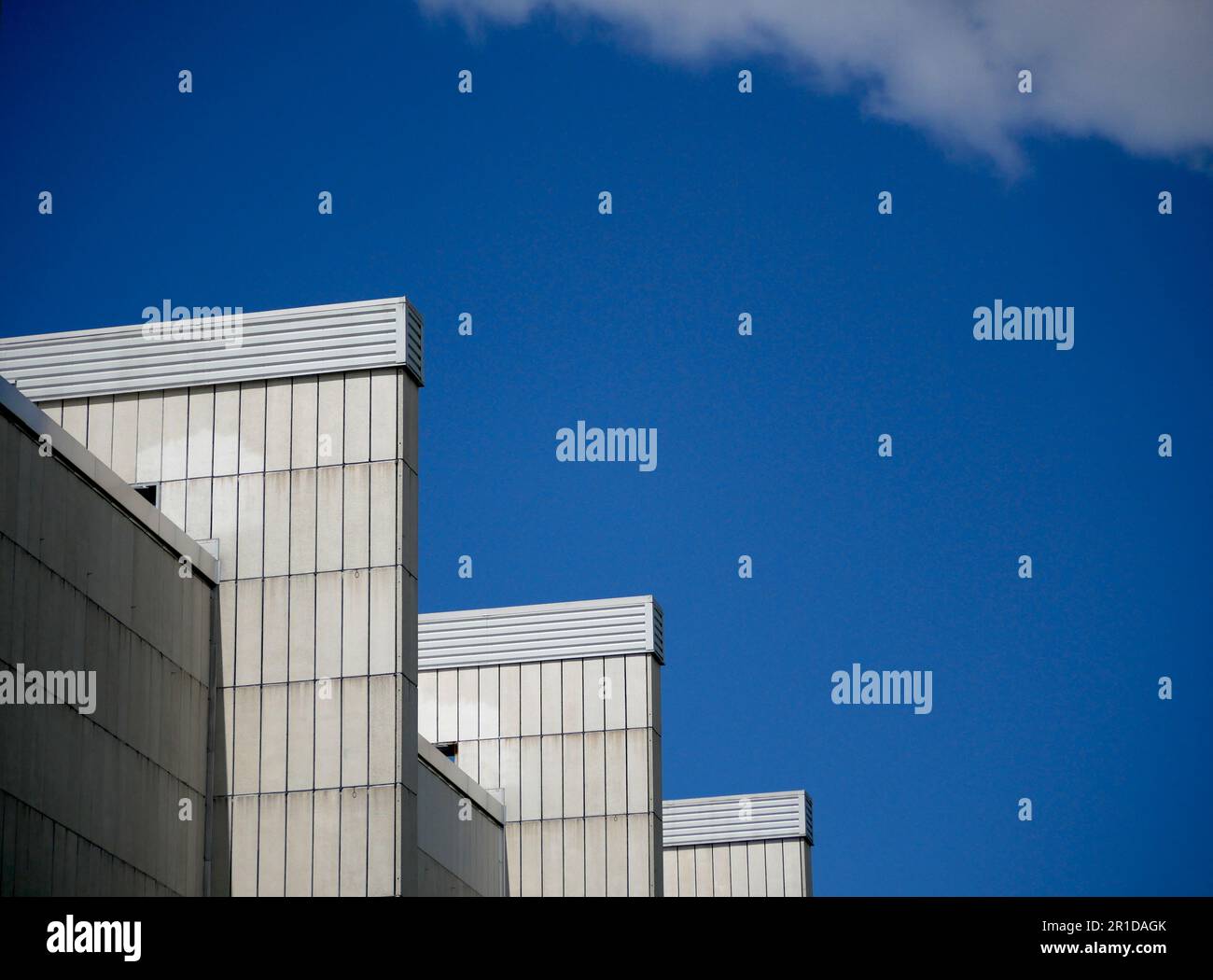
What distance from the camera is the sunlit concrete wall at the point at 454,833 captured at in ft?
94.8

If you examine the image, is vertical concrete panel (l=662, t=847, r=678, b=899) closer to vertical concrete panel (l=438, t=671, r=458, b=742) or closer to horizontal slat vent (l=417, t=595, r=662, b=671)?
vertical concrete panel (l=438, t=671, r=458, b=742)

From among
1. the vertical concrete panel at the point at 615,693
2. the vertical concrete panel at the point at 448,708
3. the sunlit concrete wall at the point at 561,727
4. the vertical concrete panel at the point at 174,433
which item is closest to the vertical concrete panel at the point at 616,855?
the sunlit concrete wall at the point at 561,727

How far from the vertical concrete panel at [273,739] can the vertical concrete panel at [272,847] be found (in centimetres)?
18

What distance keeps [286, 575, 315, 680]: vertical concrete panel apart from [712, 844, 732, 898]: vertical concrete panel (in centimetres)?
1858

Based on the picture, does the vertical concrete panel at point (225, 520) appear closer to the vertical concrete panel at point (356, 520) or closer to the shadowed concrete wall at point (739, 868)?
the vertical concrete panel at point (356, 520)

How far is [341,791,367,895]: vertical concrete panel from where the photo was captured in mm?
23094

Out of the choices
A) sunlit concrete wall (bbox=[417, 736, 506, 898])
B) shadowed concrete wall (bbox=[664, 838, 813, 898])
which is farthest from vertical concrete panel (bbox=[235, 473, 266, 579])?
shadowed concrete wall (bbox=[664, 838, 813, 898])

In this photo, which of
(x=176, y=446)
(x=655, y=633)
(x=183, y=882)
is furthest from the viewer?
(x=655, y=633)

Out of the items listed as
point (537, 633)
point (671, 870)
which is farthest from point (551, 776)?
point (671, 870)

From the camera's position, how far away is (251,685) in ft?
78.9

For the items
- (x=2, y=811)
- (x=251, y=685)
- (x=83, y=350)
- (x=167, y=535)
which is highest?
(x=83, y=350)
